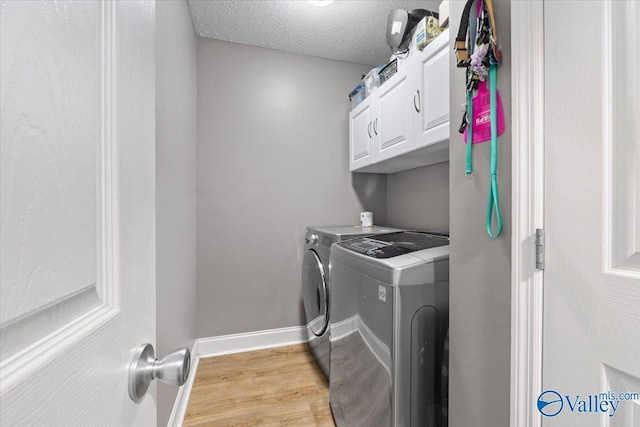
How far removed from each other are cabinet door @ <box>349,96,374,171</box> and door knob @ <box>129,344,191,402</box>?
1865 mm

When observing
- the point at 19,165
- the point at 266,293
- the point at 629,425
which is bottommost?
the point at 266,293

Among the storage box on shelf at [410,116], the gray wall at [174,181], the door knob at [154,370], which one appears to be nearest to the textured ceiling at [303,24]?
the gray wall at [174,181]

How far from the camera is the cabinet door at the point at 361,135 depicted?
2064mm

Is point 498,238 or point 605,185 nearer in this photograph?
point 605,185

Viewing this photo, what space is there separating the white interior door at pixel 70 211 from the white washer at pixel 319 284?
4.56 feet

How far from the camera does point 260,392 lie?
5.61 ft

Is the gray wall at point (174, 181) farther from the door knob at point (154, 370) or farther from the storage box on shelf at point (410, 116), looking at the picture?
the storage box on shelf at point (410, 116)

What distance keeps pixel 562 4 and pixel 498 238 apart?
1.93 feet

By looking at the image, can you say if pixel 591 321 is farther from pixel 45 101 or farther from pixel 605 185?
pixel 45 101

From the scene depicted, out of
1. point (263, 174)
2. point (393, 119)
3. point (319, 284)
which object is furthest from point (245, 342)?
point (393, 119)

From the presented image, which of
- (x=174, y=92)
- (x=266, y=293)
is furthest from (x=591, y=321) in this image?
(x=266, y=293)

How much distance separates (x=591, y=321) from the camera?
0.59 m

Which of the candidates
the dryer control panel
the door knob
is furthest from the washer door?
the door knob

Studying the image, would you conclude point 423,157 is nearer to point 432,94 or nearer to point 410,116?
point 410,116
